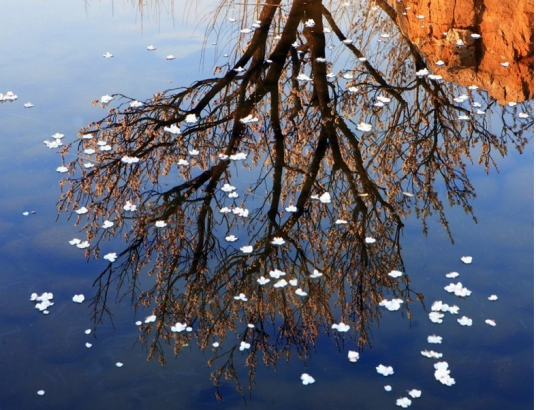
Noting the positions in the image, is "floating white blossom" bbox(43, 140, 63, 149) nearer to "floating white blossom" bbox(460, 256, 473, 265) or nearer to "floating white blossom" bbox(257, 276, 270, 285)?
"floating white blossom" bbox(257, 276, 270, 285)

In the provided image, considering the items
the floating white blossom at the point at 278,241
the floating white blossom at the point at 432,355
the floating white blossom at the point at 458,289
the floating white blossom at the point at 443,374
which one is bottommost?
the floating white blossom at the point at 443,374

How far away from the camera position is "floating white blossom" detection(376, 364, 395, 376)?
11.6ft

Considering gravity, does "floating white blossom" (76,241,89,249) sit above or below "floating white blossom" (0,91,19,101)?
below

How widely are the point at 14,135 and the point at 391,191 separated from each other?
10.3 ft

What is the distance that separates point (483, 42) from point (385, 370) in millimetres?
4015

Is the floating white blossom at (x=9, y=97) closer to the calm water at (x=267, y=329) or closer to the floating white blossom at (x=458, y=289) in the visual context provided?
the calm water at (x=267, y=329)

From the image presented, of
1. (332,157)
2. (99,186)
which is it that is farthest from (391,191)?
(99,186)

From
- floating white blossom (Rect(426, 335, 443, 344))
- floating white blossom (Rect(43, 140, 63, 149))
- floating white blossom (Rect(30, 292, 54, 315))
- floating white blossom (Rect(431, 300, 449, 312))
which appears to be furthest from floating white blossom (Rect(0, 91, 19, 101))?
floating white blossom (Rect(426, 335, 443, 344))

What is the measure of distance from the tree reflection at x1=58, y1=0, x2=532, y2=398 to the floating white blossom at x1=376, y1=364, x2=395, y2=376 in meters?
0.24

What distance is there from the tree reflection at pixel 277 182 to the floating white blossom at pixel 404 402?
0.47 metres

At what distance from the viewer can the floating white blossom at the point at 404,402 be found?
335 centimetres

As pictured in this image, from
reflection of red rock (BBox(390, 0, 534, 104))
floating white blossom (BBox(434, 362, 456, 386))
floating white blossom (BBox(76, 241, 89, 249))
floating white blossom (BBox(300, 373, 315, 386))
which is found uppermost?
reflection of red rock (BBox(390, 0, 534, 104))

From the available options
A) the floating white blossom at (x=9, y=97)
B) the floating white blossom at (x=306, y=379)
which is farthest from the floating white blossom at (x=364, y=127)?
the floating white blossom at (x=9, y=97)

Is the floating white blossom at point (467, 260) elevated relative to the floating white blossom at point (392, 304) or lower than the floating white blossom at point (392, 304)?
elevated
